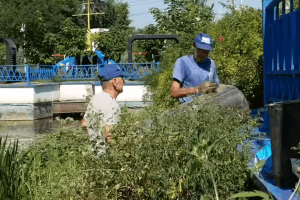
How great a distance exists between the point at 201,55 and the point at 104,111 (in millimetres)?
1743

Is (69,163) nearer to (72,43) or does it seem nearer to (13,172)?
(13,172)

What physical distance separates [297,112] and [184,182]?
75cm

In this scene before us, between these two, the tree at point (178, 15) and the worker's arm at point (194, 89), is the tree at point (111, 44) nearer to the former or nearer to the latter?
the tree at point (178, 15)

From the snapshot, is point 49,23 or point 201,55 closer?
point 201,55

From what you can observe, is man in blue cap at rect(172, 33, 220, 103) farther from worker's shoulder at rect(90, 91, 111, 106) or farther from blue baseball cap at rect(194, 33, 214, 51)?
worker's shoulder at rect(90, 91, 111, 106)

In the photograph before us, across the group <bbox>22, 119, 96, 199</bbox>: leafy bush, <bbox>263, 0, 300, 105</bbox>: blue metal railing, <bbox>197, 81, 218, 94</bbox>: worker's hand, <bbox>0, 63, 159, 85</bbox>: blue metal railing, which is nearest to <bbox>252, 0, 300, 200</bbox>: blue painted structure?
<bbox>263, 0, 300, 105</bbox>: blue metal railing

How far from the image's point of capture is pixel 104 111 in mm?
5070

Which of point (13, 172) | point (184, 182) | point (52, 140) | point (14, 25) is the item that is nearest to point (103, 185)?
point (184, 182)

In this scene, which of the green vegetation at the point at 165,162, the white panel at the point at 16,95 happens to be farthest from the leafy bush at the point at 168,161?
the white panel at the point at 16,95

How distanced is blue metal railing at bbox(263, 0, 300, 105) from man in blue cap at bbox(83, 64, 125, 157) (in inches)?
71.4

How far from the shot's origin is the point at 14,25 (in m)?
52.9

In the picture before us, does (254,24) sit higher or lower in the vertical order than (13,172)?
higher

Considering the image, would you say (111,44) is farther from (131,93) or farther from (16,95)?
(131,93)

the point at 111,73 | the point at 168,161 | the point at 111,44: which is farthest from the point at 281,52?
the point at 111,44
